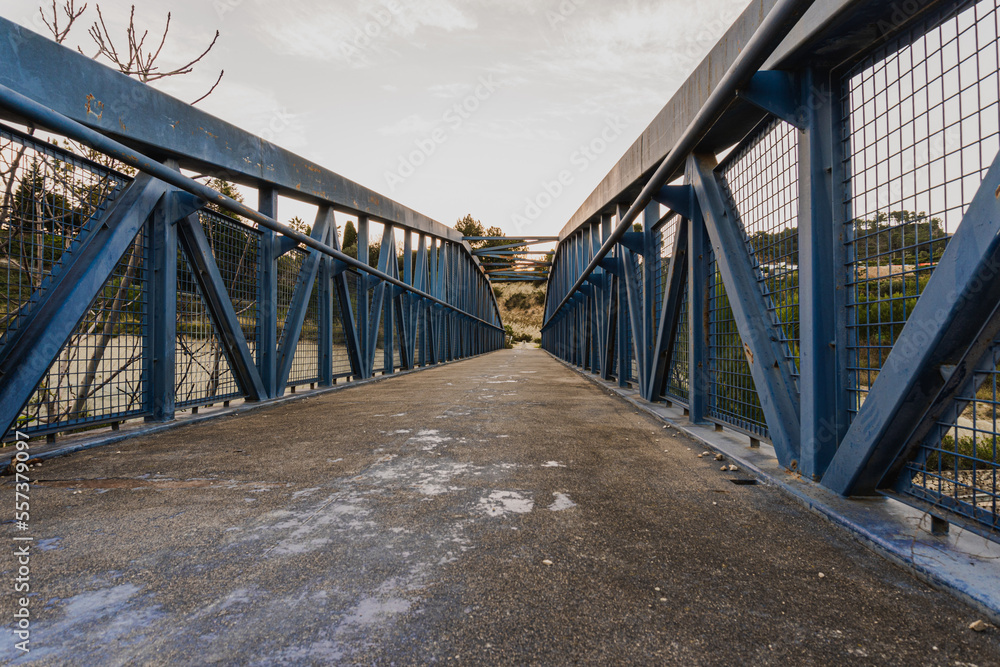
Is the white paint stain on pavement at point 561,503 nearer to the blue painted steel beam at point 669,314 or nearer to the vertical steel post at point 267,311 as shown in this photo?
the blue painted steel beam at point 669,314

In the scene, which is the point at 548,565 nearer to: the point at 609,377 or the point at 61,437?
the point at 61,437

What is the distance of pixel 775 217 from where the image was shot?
9.89 ft

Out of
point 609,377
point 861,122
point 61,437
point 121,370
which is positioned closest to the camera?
point 861,122

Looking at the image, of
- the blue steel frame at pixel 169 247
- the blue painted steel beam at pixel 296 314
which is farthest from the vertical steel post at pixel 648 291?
the blue painted steel beam at pixel 296 314

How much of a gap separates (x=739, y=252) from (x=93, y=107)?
511cm

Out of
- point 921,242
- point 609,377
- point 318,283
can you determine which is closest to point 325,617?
point 921,242

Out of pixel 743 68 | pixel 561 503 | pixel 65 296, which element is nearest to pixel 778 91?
pixel 743 68

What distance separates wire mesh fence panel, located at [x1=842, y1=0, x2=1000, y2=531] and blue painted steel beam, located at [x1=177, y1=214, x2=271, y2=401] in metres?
5.23

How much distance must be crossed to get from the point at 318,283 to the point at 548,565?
7090mm

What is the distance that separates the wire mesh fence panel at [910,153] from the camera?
1720mm

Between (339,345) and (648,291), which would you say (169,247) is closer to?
(339,345)

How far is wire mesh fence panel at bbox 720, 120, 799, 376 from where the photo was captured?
2.84 m

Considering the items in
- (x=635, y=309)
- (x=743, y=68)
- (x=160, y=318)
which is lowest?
(x=160, y=318)

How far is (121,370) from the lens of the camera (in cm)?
418
